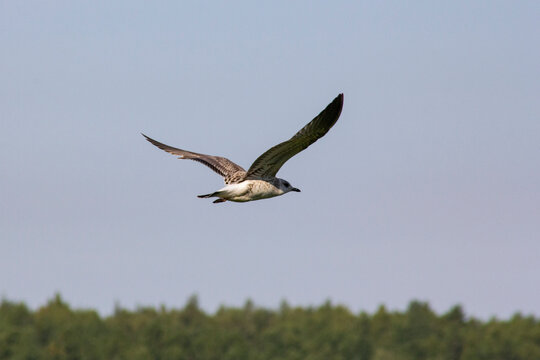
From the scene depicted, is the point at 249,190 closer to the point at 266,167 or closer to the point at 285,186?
the point at 266,167

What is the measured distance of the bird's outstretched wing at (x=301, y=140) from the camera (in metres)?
24.3

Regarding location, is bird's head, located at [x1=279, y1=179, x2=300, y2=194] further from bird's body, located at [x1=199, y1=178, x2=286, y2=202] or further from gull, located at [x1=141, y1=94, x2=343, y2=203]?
bird's body, located at [x1=199, y1=178, x2=286, y2=202]

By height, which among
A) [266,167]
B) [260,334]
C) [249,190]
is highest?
[260,334]

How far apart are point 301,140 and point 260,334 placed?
149 meters

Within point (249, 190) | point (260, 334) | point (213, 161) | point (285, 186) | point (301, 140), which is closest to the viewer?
point (301, 140)

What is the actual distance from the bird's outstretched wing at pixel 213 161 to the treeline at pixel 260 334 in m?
114

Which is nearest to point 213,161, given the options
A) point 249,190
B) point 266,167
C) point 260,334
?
point 249,190

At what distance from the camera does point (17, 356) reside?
5620 inches

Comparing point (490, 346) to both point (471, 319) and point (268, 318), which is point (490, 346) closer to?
point (471, 319)

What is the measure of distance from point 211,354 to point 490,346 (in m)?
36.8

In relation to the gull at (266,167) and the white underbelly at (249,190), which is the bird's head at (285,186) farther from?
the white underbelly at (249,190)

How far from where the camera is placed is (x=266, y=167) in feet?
85.8

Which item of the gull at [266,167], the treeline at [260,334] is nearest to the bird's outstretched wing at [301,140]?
the gull at [266,167]

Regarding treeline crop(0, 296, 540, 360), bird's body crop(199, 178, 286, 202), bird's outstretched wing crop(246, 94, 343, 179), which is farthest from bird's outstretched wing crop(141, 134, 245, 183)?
treeline crop(0, 296, 540, 360)
